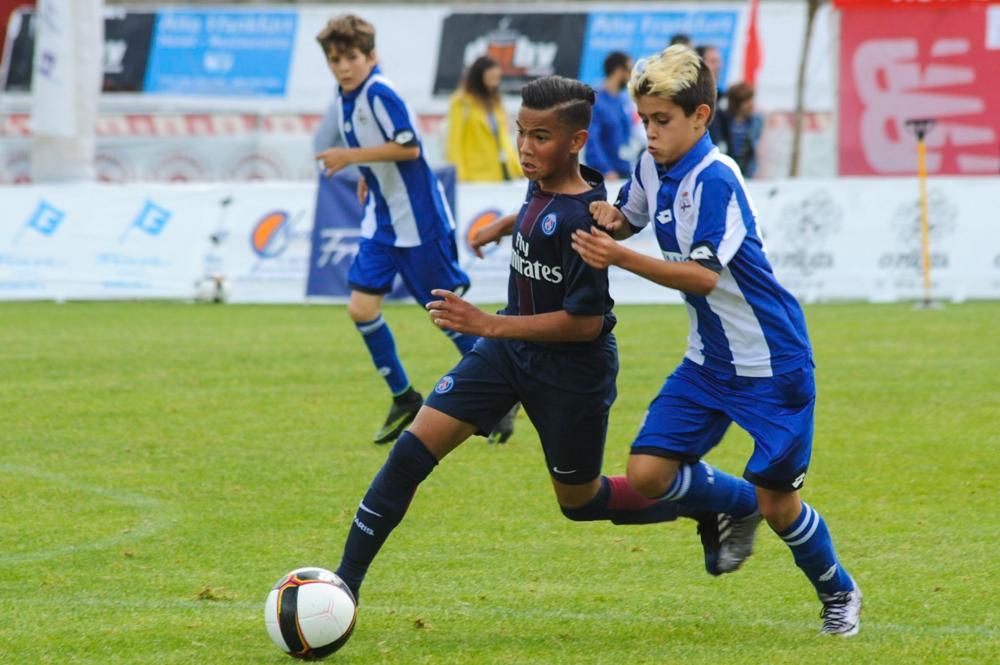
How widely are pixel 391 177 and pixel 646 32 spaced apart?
18.0m

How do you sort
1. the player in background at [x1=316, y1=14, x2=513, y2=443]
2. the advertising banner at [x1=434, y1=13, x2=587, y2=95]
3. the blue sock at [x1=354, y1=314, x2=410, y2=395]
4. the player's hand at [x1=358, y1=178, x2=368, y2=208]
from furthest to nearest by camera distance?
the advertising banner at [x1=434, y1=13, x2=587, y2=95] → the player's hand at [x1=358, y1=178, x2=368, y2=208] → the blue sock at [x1=354, y1=314, x2=410, y2=395] → the player in background at [x1=316, y1=14, x2=513, y2=443]

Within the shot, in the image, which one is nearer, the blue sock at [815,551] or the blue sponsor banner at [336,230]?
the blue sock at [815,551]

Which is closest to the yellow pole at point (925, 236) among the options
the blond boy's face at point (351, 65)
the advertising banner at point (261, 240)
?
the advertising banner at point (261, 240)

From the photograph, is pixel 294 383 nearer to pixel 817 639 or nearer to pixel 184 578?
pixel 184 578

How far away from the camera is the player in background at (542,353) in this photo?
5312 millimetres

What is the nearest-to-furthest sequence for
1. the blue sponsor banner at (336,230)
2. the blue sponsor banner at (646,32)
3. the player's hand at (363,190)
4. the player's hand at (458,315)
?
the player's hand at (458,315) < the player's hand at (363,190) < the blue sponsor banner at (336,230) < the blue sponsor banner at (646,32)

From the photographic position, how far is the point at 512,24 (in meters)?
27.0

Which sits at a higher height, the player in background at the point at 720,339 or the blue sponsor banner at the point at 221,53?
the player in background at the point at 720,339

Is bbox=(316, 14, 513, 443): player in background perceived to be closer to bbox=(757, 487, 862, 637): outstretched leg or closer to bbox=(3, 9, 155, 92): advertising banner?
bbox=(757, 487, 862, 637): outstretched leg

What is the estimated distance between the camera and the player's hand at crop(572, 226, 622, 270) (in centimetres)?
487

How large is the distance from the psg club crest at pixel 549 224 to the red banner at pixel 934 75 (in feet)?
48.7

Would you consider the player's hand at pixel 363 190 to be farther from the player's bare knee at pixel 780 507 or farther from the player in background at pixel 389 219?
the player's bare knee at pixel 780 507

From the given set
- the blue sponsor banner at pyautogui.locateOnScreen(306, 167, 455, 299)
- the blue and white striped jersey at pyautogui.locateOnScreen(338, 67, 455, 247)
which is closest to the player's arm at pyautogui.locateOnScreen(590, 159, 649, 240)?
the blue and white striped jersey at pyautogui.locateOnScreen(338, 67, 455, 247)

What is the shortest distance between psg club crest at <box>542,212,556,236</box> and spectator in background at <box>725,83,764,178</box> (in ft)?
37.5
